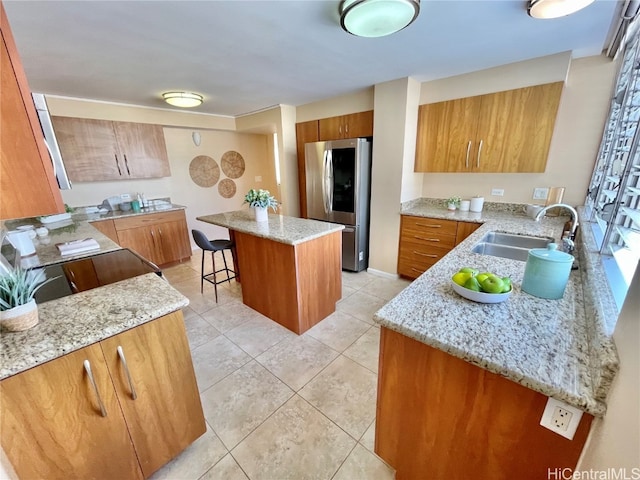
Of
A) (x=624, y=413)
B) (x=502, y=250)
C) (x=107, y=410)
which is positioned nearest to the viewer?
(x=624, y=413)

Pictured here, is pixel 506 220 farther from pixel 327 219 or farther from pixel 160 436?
pixel 160 436

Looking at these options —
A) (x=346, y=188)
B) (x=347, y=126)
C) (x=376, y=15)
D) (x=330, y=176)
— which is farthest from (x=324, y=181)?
(x=376, y=15)

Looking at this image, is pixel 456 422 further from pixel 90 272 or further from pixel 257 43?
pixel 257 43

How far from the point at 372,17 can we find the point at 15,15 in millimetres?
1937

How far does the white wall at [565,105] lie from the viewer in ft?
7.17

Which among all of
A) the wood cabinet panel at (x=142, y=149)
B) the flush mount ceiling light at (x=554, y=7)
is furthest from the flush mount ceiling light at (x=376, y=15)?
the wood cabinet panel at (x=142, y=149)

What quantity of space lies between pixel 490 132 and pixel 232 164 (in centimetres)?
416

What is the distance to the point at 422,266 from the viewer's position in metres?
3.01

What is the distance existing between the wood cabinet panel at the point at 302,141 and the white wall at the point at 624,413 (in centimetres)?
355

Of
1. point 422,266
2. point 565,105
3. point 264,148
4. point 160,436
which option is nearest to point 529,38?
point 565,105

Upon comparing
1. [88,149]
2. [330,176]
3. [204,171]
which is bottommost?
[330,176]

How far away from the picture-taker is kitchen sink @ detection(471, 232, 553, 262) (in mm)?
1923

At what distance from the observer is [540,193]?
259cm

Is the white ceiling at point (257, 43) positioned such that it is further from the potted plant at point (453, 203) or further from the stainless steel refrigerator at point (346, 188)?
the potted plant at point (453, 203)
